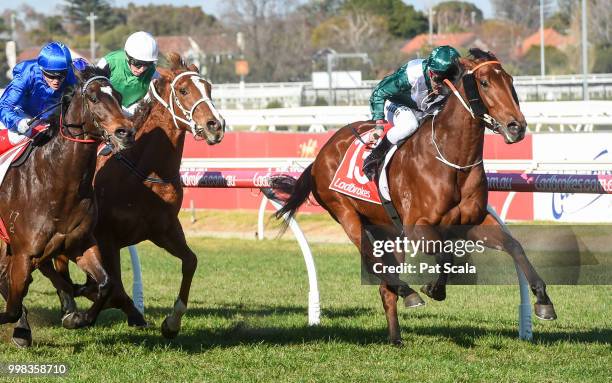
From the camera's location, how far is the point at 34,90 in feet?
21.5

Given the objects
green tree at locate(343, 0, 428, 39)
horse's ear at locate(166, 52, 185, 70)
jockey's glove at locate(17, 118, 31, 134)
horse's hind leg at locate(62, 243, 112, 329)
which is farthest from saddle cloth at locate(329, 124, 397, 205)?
green tree at locate(343, 0, 428, 39)

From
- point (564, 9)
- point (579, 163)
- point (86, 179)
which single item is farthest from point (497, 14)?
point (86, 179)

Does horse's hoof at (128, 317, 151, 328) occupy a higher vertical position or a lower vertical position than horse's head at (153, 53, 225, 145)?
lower

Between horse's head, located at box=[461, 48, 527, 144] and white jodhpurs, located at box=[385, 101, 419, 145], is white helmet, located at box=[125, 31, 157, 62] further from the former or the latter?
horse's head, located at box=[461, 48, 527, 144]

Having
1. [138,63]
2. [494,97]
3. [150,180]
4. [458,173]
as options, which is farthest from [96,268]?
[494,97]

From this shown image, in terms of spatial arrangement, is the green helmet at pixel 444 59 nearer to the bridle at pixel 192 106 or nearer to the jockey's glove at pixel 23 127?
the bridle at pixel 192 106

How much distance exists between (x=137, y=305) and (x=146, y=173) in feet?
5.49

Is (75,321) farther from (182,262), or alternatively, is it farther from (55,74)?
(55,74)

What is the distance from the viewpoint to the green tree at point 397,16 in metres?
78.7

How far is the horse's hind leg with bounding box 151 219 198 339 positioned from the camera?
6.80 meters

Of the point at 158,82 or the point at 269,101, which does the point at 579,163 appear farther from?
the point at 269,101

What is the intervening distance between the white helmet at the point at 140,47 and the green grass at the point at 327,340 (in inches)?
73.4

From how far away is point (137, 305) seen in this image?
315 inches

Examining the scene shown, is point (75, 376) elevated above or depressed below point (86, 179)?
below
